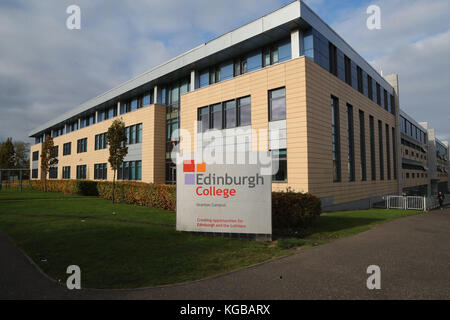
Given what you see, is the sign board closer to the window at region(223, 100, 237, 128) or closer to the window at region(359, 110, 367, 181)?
the window at region(223, 100, 237, 128)

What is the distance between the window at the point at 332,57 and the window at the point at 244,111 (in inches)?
256

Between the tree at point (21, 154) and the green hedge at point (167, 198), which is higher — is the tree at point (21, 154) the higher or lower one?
the higher one

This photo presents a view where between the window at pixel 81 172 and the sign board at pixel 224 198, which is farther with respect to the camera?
the window at pixel 81 172

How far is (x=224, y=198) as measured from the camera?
8867 mm

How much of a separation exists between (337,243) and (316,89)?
1130 cm

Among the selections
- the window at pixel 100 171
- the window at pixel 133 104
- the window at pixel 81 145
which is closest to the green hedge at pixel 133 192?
the window at pixel 100 171

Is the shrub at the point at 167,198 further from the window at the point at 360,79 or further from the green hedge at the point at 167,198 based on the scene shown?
the window at the point at 360,79

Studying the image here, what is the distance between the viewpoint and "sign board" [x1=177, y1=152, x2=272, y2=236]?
8594 millimetres

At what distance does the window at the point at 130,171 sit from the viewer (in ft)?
92.5

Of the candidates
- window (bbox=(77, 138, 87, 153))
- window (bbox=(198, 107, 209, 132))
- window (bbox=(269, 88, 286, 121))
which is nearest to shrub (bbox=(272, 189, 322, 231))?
window (bbox=(269, 88, 286, 121))

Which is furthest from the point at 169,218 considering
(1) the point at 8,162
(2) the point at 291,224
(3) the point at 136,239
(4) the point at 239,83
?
(1) the point at 8,162

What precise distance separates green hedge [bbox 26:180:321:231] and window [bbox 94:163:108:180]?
4383 mm

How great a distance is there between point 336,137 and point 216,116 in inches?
361
